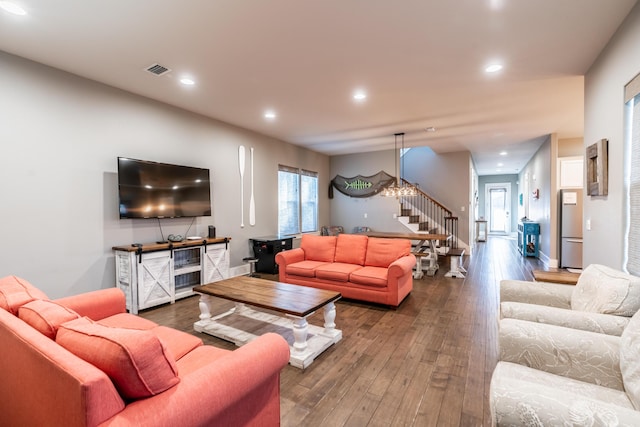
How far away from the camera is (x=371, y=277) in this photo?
157 inches

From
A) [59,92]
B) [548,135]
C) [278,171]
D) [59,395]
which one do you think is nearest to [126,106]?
[59,92]

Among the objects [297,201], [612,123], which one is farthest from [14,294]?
[297,201]

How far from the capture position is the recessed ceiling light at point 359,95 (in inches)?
163

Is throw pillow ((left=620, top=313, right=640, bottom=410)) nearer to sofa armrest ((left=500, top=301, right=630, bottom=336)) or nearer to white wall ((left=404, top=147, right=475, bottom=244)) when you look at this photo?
sofa armrest ((left=500, top=301, right=630, bottom=336))

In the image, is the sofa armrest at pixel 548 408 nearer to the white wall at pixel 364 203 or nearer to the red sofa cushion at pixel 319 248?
the red sofa cushion at pixel 319 248

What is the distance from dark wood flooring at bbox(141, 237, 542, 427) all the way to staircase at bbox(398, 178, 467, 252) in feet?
12.3

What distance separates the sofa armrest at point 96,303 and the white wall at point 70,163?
1.38 meters

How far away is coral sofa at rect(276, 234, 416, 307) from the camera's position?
3.95 m

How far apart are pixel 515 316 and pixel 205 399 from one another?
6.67 ft

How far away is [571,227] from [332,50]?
611cm

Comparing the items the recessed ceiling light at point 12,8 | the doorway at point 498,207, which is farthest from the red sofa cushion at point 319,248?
the doorway at point 498,207

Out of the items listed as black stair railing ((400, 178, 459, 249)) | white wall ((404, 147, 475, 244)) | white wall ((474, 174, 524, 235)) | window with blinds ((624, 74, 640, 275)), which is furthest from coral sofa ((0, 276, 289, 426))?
white wall ((474, 174, 524, 235))

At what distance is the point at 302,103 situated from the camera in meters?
4.56

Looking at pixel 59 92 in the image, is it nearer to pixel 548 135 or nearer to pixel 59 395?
pixel 59 395
